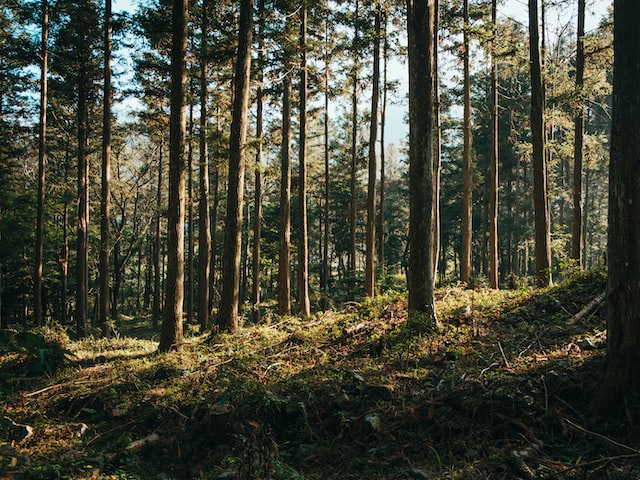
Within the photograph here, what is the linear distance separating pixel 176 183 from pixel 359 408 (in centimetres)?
722

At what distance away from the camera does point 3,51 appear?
16266 mm

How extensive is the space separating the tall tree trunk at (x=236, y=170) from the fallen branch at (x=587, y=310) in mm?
7419

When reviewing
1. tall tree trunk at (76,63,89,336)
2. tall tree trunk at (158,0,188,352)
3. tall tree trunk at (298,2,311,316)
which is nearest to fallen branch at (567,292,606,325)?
tall tree trunk at (158,0,188,352)

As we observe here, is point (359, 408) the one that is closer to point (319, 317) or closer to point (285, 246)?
point (319, 317)

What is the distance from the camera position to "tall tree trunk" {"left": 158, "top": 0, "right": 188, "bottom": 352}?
10.2 m

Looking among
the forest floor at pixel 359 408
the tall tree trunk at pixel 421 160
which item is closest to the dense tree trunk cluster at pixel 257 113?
the tall tree trunk at pixel 421 160

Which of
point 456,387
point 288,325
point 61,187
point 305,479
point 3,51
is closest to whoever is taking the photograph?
point 305,479

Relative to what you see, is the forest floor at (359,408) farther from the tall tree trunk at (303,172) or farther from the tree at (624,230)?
the tall tree trunk at (303,172)

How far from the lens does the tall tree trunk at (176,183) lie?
10.2m

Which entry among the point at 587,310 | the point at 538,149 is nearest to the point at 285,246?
the point at 538,149

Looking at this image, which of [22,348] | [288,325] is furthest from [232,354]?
[22,348]

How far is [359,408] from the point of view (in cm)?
557

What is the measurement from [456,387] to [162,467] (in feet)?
12.8

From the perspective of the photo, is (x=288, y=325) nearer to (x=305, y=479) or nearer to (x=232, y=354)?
(x=232, y=354)
